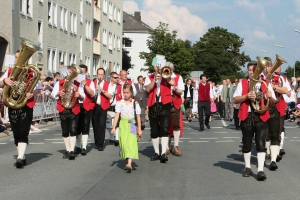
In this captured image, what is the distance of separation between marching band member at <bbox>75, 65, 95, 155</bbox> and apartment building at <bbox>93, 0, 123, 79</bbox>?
4847 centimetres

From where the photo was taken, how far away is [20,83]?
38.5ft

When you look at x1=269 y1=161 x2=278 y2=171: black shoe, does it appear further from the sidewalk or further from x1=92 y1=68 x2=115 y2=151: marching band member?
the sidewalk

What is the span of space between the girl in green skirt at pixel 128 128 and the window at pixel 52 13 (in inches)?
1367

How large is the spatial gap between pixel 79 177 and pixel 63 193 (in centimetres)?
162

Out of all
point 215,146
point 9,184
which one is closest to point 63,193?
point 9,184

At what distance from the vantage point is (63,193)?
8.85 meters

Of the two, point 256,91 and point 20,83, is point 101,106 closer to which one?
point 20,83

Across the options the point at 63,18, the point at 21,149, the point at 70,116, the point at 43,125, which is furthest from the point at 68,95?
the point at 63,18

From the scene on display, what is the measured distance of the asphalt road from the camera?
8805 millimetres

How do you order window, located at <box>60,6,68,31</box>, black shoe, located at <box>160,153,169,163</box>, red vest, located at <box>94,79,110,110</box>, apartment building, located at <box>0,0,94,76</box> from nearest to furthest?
1. black shoe, located at <box>160,153,169,163</box>
2. red vest, located at <box>94,79,110,110</box>
3. apartment building, located at <box>0,0,94,76</box>
4. window, located at <box>60,6,68,31</box>

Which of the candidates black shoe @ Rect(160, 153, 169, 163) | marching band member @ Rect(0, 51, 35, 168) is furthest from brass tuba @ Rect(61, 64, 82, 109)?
black shoe @ Rect(160, 153, 169, 163)

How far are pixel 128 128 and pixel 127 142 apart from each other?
290mm

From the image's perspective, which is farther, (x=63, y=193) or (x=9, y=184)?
(x=9, y=184)

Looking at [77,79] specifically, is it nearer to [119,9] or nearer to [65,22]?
[65,22]
